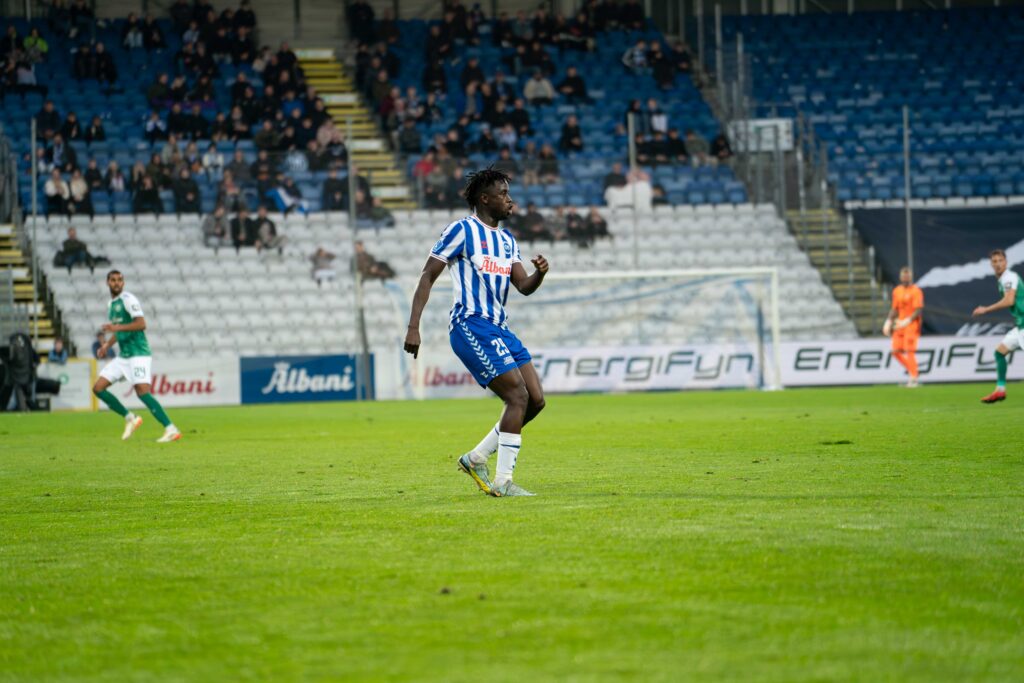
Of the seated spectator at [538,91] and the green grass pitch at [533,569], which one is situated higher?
the seated spectator at [538,91]

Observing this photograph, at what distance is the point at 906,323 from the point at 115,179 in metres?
16.4

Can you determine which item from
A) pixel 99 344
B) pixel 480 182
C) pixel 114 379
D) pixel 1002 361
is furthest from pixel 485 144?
pixel 480 182

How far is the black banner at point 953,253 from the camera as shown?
→ 30.0 meters

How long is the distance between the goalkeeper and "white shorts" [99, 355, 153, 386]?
14408 millimetres

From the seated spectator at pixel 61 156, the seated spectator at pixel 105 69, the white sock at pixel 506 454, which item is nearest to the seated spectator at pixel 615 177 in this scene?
the seated spectator at pixel 61 156

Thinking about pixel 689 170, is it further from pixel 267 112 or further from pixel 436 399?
pixel 267 112

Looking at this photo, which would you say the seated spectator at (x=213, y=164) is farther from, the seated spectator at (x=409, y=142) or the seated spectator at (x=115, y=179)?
the seated spectator at (x=409, y=142)

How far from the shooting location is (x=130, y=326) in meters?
16.5

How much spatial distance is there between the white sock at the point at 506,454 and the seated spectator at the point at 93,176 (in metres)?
22.8

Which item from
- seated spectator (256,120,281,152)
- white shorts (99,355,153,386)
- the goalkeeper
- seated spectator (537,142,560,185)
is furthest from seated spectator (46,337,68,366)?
the goalkeeper

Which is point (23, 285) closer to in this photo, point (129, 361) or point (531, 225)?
point (531, 225)

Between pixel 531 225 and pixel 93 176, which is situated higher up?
pixel 93 176

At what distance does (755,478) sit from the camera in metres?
9.15

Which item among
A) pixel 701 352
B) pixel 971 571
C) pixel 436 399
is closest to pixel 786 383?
pixel 701 352
